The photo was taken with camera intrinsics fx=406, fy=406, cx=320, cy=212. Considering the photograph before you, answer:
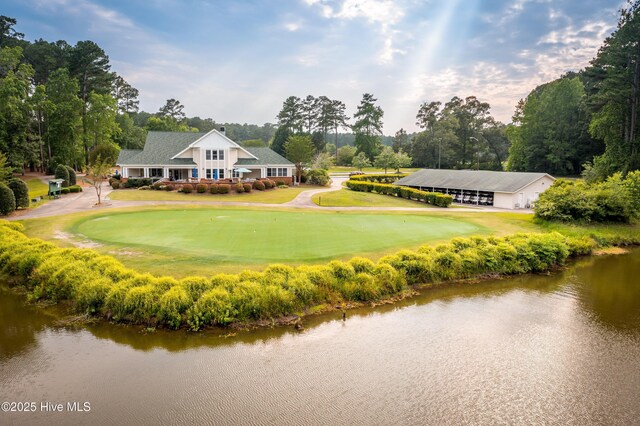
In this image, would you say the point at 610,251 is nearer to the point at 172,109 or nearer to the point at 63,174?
the point at 63,174

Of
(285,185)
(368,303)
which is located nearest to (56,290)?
(368,303)

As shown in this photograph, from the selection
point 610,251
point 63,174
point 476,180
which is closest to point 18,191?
point 63,174

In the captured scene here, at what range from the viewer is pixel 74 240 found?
19.6 meters

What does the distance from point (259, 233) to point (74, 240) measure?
885 cm

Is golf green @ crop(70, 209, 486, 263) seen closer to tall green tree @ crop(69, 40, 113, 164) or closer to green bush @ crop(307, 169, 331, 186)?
green bush @ crop(307, 169, 331, 186)

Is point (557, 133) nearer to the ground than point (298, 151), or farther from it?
farther from it

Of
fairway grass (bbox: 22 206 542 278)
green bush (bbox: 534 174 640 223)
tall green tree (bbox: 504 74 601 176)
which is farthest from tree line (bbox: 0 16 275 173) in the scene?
tall green tree (bbox: 504 74 601 176)

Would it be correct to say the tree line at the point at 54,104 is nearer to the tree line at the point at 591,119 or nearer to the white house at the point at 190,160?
the white house at the point at 190,160

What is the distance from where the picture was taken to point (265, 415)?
8.12 m

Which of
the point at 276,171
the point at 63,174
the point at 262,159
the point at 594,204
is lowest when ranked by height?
the point at 594,204

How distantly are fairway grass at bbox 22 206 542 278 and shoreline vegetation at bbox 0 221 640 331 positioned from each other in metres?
1.54

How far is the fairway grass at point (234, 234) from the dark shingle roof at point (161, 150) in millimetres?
17617

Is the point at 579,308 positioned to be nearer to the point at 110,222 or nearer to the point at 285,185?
the point at 110,222

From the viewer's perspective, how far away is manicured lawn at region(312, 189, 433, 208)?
38744 mm
